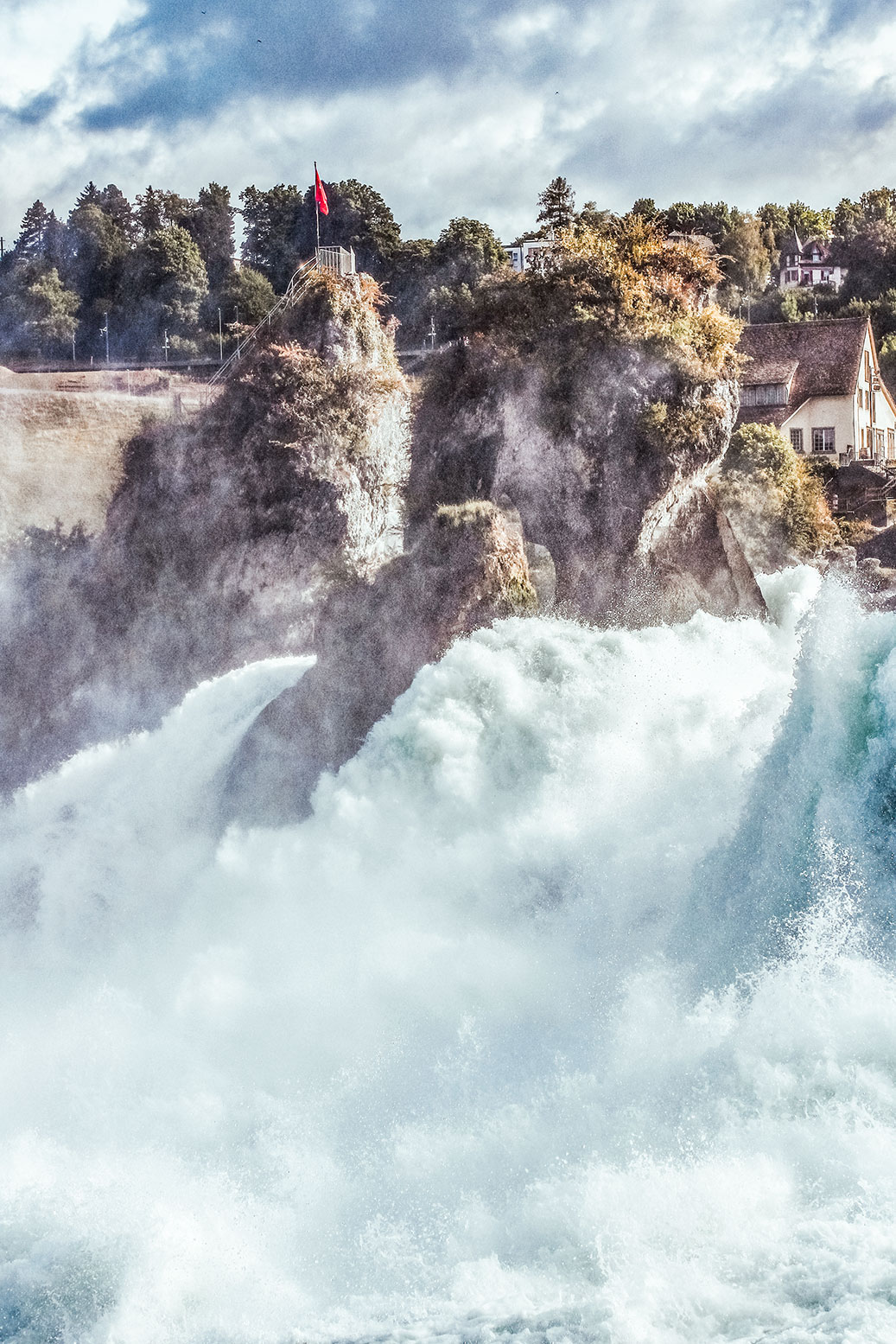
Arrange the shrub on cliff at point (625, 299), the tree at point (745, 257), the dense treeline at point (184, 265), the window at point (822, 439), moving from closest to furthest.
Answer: the shrub on cliff at point (625, 299) < the dense treeline at point (184, 265) < the window at point (822, 439) < the tree at point (745, 257)

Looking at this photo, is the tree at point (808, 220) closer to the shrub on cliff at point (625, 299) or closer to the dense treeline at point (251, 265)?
the dense treeline at point (251, 265)

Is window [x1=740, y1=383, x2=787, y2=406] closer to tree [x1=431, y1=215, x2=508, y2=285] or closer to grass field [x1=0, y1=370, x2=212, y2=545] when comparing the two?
tree [x1=431, y1=215, x2=508, y2=285]

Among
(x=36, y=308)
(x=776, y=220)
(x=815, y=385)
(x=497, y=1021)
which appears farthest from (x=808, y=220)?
(x=497, y=1021)

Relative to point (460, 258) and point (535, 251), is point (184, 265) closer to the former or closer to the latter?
point (460, 258)

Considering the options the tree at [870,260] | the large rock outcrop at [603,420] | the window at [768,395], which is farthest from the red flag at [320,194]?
the tree at [870,260]

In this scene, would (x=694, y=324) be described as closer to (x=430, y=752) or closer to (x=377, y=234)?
(x=430, y=752)
